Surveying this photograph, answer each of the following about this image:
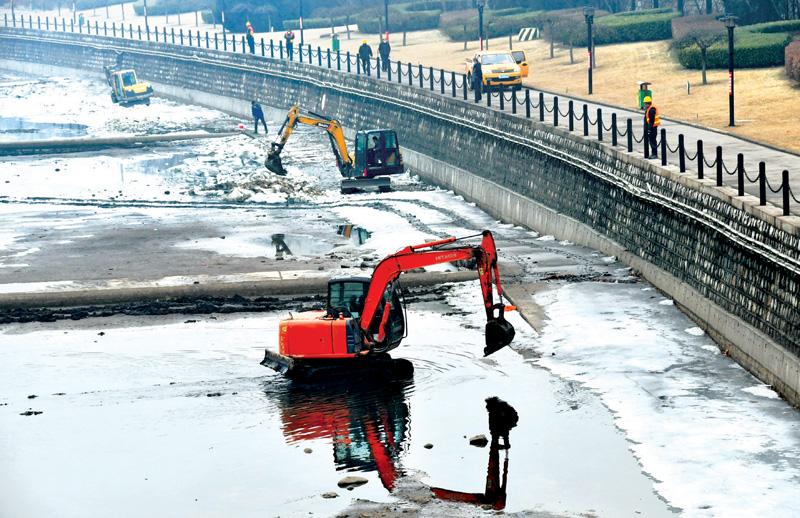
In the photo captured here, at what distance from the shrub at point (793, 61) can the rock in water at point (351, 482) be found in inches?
1241

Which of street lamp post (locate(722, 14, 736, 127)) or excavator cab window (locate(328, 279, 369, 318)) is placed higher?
street lamp post (locate(722, 14, 736, 127))

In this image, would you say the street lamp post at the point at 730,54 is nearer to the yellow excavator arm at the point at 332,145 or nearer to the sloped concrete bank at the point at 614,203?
the sloped concrete bank at the point at 614,203

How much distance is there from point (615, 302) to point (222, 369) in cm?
998

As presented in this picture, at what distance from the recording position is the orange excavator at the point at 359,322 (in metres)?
28.2

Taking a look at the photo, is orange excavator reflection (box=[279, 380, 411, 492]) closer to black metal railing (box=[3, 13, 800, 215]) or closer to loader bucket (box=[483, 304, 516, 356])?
loader bucket (box=[483, 304, 516, 356])

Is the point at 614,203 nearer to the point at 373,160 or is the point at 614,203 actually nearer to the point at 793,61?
the point at 793,61

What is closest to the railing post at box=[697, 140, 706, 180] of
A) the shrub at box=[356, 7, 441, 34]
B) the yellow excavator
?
the yellow excavator

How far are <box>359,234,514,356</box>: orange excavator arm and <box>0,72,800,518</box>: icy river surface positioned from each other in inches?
52.2

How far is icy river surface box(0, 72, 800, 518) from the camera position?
23203mm

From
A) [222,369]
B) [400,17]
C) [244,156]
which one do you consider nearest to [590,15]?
[244,156]

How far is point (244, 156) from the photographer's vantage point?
69938 mm

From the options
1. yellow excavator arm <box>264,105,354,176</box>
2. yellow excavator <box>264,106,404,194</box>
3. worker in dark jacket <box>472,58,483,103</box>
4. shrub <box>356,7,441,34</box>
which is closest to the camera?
worker in dark jacket <box>472,58,483,103</box>

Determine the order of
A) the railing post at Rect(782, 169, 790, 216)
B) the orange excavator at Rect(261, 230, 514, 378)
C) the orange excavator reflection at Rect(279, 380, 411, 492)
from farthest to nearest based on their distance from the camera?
the railing post at Rect(782, 169, 790, 216) < the orange excavator at Rect(261, 230, 514, 378) < the orange excavator reflection at Rect(279, 380, 411, 492)

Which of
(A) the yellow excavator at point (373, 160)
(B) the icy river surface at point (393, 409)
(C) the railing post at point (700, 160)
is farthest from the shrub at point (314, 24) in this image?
(C) the railing post at point (700, 160)
